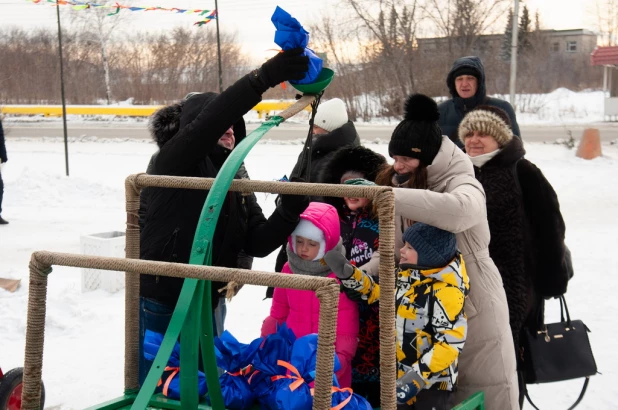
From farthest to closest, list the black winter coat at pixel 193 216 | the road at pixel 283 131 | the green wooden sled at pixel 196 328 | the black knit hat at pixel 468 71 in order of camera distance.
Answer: the road at pixel 283 131 < the black knit hat at pixel 468 71 < the black winter coat at pixel 193 216 < the green wooden sled at pixel 196 328

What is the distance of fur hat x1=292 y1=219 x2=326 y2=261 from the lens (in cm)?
251

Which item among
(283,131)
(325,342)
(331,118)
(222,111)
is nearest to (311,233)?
(222,111)

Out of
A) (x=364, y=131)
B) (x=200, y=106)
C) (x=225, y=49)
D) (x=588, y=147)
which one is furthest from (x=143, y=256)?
(x=225, y=49)

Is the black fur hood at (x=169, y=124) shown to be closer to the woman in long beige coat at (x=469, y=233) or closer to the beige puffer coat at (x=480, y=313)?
the woman in long beige coat at (x=469, y=233)

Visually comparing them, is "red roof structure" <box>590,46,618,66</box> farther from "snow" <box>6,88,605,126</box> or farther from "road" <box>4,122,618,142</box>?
"road" <box>4,122,618,142</box>

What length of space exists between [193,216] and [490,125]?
1.41 m

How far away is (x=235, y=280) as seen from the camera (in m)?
1.62

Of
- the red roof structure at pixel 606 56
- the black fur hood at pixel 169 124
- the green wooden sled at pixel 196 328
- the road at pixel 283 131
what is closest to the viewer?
the green wooden sled at pixel 196 328

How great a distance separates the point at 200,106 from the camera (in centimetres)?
264

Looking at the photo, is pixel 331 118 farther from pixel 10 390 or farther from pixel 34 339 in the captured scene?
pixel 34 339

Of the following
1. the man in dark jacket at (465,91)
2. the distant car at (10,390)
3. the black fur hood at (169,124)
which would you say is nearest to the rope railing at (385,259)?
the black fur hood at (169,124)

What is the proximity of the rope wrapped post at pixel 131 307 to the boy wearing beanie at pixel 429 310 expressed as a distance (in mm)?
638

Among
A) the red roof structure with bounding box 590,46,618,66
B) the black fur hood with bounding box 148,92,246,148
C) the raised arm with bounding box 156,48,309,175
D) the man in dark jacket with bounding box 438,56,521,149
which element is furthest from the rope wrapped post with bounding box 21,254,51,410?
the red roof structure with bounding box 590,46,618,66

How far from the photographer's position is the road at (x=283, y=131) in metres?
18.8
